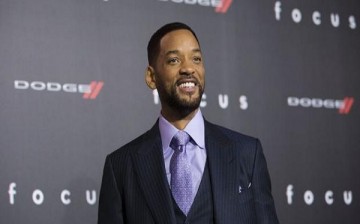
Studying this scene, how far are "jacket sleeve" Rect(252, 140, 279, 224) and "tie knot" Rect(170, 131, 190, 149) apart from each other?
0.18m

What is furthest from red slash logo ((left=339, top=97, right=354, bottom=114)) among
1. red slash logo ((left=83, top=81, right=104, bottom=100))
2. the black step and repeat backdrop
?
red slash logo ((left=83, top=81, right=104, bottom=100))

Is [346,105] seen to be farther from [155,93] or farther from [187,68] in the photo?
[187,68]

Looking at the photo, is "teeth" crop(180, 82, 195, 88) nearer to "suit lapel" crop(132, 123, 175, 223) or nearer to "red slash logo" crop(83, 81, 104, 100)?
"suit lapel" crop(132, 123, 175, 223)

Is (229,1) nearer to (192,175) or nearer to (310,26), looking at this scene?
(310,26)

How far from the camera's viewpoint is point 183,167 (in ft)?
5.65

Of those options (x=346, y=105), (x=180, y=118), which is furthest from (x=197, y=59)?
(x=346, y=105)

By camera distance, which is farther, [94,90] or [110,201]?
[94,90]

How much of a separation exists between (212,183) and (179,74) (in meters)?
0.29

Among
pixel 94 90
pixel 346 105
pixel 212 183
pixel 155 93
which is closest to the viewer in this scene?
pixel 212 183

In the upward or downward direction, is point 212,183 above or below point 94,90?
below

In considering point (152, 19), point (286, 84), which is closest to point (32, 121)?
point (152, 19)

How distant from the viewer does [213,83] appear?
2.61m

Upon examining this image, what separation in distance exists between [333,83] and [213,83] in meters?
0.58

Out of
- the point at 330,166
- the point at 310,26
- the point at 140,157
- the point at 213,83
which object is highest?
the point at 310,26
